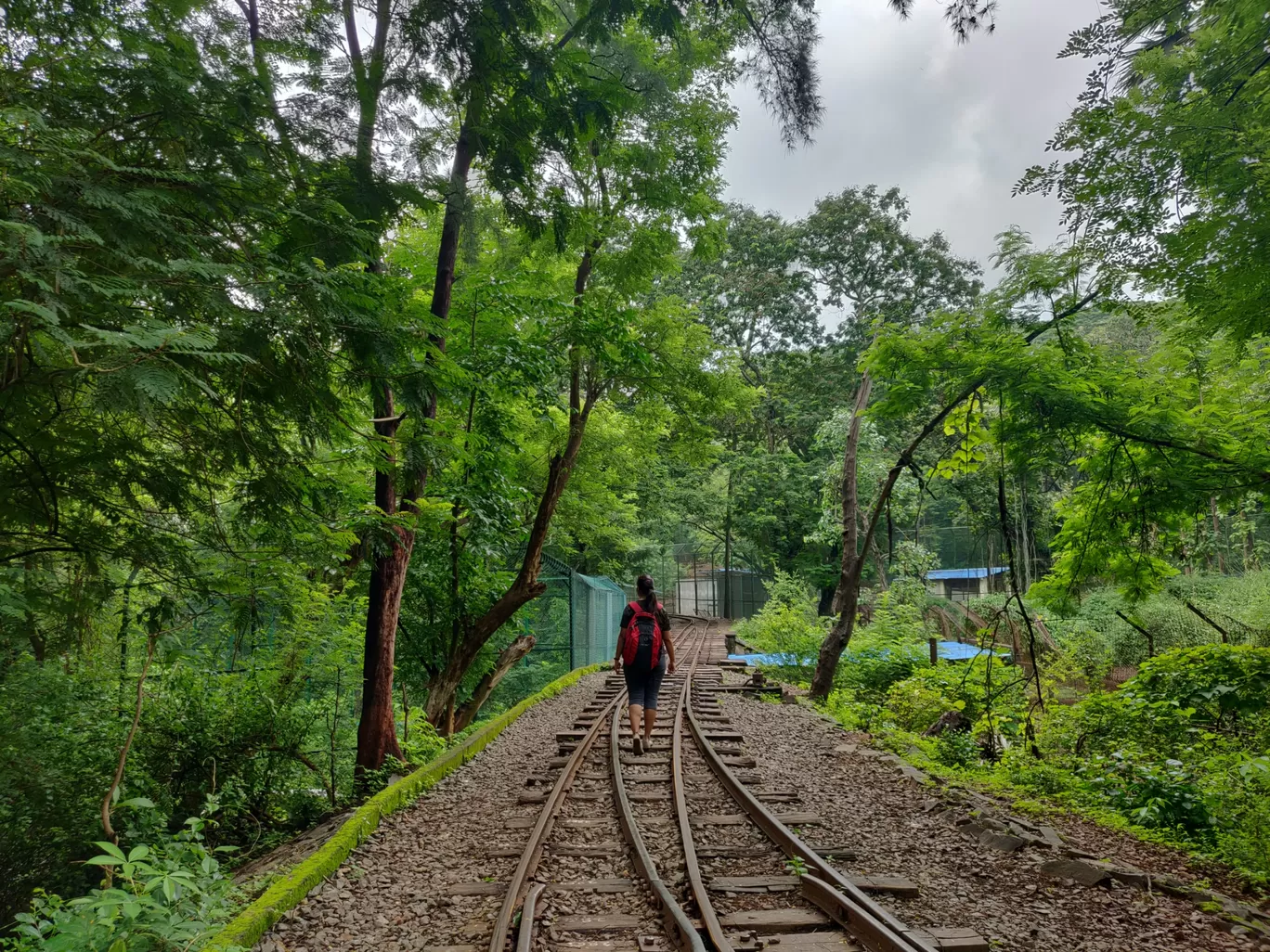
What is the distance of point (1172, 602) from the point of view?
19.2 m

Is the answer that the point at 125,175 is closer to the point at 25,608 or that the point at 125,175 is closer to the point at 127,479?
the point at 127,479

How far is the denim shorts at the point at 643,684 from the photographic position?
8.00 meters

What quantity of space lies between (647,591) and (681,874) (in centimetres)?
353

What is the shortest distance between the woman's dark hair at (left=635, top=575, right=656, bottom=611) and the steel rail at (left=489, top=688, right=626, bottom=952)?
6.20 feet

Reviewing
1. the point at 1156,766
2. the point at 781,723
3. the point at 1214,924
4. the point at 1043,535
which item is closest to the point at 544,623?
the point at 781,723

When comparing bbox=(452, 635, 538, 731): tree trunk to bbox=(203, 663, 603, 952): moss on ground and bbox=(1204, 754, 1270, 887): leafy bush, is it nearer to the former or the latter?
bbox=(203, 663, 603, 952): moss on ground

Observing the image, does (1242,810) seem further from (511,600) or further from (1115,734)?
(511,600)

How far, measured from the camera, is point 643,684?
809cm

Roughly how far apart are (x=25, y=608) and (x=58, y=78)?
2.94m

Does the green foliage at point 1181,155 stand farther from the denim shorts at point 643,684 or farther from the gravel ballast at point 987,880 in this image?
the denim shorts at point 643,684

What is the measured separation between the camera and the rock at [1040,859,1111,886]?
4.52 m

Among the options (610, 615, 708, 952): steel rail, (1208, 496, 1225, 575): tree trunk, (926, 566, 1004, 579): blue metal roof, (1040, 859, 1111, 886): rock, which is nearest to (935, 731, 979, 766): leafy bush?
(1040, 859, 1111, 886): rock

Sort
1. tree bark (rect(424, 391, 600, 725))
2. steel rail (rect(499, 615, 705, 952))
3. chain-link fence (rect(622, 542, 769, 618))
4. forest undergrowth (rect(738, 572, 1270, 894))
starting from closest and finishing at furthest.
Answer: steel rail (rect(499, 615, 705, 952)) → forest undergrowth (rect(738, 572, 1270, 894)) → tree bark (rect(424, 391, 600, 725)) → chain-link fence (rect(622, 542, 769, 618))

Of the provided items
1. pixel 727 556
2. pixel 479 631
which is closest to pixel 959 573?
pixel 727 556
